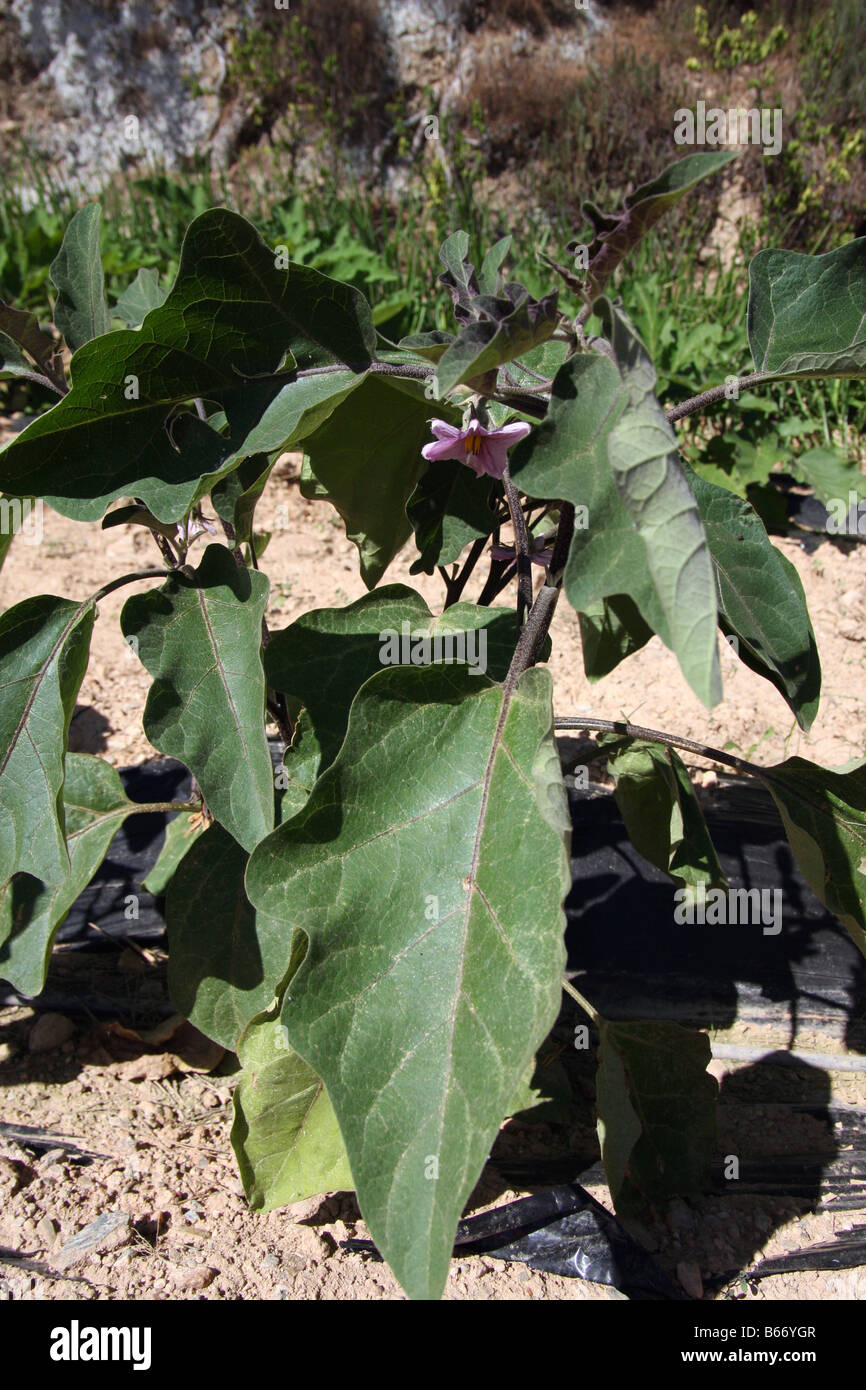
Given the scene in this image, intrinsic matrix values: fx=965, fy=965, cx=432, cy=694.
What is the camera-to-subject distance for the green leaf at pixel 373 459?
132cm

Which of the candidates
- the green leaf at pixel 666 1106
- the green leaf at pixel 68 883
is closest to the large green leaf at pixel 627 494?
the green leaf at pixel 68 883

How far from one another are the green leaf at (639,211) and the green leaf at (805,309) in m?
0.30

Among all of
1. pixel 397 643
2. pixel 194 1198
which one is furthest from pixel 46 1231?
pixel 397 643

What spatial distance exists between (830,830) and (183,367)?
111 centimetres

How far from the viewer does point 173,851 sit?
1917mm

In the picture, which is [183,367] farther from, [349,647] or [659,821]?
[659,821]

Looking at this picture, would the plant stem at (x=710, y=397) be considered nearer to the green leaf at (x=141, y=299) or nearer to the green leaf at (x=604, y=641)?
the green leaf at (x=604, y=641)

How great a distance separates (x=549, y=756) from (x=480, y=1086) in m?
0.36

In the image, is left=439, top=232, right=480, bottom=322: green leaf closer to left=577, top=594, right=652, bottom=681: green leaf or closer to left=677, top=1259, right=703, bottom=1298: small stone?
left=577, top=594, right=652, bottom=681: green leaf

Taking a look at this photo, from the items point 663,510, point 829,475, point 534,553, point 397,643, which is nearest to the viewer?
point 663,510

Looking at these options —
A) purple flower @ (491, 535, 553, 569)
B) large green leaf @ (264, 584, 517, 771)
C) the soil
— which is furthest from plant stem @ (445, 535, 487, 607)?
the soil

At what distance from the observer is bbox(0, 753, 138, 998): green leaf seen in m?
1.51
